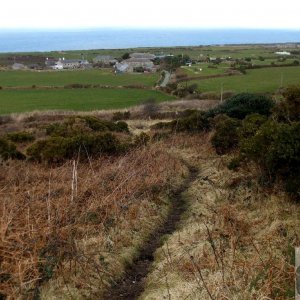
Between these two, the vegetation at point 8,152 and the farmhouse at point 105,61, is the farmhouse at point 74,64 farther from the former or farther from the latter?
the vegetation at point 8,152

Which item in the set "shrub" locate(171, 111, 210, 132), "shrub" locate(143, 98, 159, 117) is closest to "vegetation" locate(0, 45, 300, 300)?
"shrub" locate(171, 111, 210, 132)

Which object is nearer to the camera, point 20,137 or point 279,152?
point 279,152

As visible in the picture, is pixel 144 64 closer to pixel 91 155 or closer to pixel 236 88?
pixel 236 88

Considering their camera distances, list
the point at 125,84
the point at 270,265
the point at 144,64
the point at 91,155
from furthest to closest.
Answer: the point at 144,64 → the point at 125,84 → the point at 91,155 → the point at 270,265

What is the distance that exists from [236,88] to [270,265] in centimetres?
4144

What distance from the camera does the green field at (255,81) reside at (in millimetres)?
44781

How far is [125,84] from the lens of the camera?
188 feet

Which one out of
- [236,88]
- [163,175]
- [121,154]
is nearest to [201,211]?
[163,175]

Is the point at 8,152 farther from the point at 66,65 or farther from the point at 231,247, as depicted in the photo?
the point at 66,65

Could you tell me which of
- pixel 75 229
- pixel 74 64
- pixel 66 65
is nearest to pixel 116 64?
pixel 74 64

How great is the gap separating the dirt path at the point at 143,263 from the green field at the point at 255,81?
116 feet

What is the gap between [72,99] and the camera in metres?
46.0

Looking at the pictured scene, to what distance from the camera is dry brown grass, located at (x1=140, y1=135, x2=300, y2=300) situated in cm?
511

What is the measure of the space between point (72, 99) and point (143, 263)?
4096 cm
